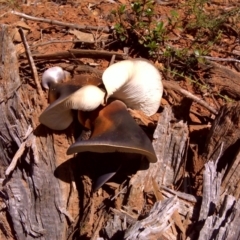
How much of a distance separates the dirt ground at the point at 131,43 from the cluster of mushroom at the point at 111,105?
12cm

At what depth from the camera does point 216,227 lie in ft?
6.49

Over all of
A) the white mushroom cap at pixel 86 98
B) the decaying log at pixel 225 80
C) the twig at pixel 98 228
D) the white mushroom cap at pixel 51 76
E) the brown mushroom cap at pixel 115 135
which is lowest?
the twig at pixel 98 228

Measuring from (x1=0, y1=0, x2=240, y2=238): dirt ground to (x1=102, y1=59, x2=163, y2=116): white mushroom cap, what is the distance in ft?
0.30

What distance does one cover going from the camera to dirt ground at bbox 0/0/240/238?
8.48ft

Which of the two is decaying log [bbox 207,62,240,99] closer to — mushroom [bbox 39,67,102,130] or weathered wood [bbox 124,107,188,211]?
weathered wood [bbox 124,107,188,211]

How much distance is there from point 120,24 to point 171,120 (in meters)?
0.80

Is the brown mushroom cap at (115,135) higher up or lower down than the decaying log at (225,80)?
higher up

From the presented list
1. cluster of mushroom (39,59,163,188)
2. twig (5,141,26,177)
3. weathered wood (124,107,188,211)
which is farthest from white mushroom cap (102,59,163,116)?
twig (5,141,26,177)

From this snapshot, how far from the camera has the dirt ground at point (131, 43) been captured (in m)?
2.58

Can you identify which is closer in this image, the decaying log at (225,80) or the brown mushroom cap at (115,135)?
the brown mushroom cap at (115,135)

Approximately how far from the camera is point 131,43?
9.57 feet

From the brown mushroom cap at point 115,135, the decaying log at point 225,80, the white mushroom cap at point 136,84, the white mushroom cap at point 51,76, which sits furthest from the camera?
the decaying log at point 225,80

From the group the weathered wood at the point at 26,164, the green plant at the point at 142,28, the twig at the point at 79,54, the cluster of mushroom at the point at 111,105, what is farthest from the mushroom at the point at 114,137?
Answer: the green plant at the point at 142,28

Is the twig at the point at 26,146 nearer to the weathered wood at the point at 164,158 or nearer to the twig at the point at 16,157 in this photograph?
the twig at the point at 16,157
